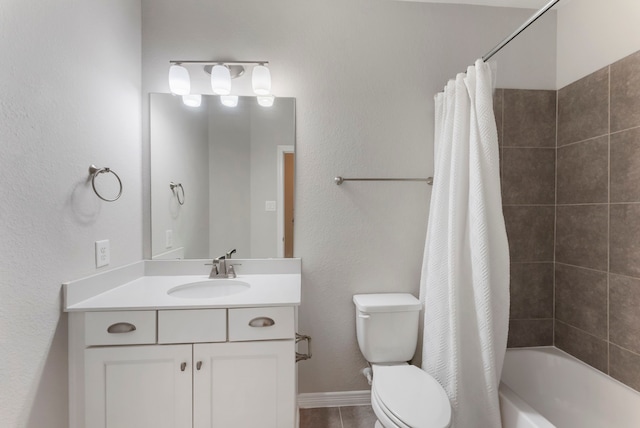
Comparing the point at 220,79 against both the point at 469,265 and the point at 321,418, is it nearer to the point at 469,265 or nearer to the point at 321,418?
the point at 469,265

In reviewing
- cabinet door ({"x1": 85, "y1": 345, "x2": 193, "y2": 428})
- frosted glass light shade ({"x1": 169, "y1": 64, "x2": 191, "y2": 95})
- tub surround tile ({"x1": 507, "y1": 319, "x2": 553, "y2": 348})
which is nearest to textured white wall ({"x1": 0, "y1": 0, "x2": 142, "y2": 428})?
cabinet door ({"x1": 85, "y1": 345, "x2": 193, "y2": 428})

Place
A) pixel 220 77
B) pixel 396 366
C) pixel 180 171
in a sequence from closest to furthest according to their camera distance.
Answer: pixel 396 366 → pixel 220 77 → pixel 180 171

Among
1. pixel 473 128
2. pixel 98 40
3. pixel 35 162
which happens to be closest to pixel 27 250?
pixel 35 162

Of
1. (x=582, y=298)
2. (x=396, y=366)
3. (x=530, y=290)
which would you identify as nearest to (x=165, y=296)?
(x=396, y=366)

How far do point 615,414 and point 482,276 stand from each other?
41.1 inches

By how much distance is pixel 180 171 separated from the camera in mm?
1624

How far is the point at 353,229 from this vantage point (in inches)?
65.4

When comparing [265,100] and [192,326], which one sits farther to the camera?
[265,100]

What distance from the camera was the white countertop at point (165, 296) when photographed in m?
1.13

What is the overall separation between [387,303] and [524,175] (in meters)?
1.22

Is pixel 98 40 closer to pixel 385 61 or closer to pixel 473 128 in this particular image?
pixel 385 61

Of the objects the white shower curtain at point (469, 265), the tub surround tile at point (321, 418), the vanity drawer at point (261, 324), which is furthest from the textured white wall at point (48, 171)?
the white shower curtain at point (469, 265)

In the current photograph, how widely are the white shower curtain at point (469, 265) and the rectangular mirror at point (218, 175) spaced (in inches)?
35.0

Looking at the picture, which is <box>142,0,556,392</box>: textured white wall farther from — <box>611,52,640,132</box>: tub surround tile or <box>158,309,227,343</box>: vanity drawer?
<box>158,309,227,343</box>: vanity drawer
